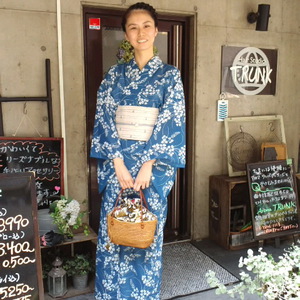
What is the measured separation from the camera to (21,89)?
9.95 ft

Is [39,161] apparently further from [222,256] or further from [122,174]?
[222,256]

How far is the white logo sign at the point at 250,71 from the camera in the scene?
3787 mm

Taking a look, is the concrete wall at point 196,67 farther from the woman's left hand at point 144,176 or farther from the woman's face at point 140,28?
the woman's left hand at point 144,176

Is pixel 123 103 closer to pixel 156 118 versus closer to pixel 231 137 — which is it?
pixel 156 118

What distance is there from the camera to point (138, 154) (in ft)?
8.32

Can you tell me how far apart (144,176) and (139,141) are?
0.23 m

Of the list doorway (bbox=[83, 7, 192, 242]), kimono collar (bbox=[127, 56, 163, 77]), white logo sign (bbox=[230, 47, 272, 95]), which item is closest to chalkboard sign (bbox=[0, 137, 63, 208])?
doorway (bbox=[83, 7, 192, 242])

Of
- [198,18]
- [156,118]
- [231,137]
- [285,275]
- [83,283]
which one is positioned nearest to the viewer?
[285,275]

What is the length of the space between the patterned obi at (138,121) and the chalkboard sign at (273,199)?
1.42 meters

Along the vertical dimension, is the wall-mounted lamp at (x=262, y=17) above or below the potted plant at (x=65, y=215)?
above

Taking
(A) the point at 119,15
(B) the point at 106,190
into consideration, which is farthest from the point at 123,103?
(A) the point at 119,15

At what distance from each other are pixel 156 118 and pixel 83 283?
1.40m

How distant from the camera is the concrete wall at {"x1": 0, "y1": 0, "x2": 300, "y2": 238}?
9.84 feet

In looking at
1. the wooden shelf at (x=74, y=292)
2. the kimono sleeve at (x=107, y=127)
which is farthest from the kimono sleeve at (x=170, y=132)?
the wooden shelf at (x=74, y=292)
